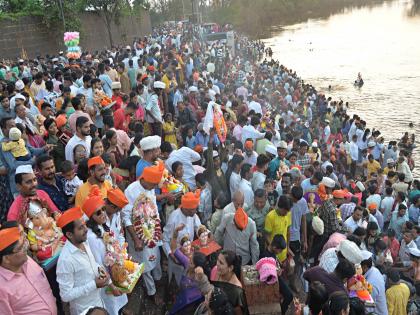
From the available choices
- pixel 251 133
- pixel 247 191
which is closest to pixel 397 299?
pixel 247 191

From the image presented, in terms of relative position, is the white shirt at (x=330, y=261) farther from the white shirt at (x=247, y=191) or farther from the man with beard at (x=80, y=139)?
the man with beard at (x=80, y=139)

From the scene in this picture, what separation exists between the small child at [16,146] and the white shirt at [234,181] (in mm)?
2825

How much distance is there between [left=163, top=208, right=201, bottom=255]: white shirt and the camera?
4.57m

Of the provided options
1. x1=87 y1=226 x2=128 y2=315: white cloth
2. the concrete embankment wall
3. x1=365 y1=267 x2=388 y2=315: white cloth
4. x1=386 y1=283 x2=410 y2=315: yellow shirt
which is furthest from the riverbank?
x1=87 y1=226 x2=128 y2=315: white cloth

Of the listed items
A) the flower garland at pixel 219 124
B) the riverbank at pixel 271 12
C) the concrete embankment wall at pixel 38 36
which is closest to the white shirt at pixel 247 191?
the flower garland at pixel 219 124

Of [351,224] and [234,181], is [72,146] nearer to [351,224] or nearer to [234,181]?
[234,181]

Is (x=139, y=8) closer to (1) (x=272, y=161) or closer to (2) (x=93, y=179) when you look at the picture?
(1) (x=272, y=161)

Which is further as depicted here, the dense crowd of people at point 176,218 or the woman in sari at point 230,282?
the woman in sari at point 230,282

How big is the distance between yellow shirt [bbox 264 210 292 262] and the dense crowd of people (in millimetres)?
14

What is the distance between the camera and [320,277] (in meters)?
4.04

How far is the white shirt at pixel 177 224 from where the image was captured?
4.57 m

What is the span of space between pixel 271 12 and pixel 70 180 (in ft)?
280

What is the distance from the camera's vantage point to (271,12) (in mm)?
83062

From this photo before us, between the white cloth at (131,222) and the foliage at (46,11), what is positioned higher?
the foliage at (46,11)
